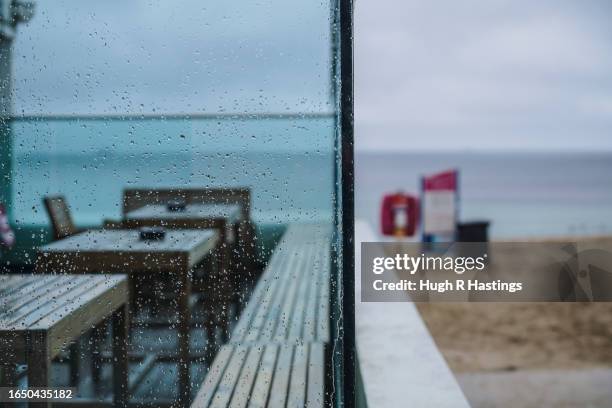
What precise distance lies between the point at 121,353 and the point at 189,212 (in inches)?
14.0

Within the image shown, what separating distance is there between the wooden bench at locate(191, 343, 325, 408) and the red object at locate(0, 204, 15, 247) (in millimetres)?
500

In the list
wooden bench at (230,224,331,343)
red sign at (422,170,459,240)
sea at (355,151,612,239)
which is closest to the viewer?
wooden bench at (230,224,331,343)

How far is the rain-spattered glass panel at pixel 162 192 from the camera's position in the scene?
129 centimetres

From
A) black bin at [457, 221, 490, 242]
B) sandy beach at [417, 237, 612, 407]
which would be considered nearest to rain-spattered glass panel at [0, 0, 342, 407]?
sandy beach at [417, 237, 612, 407]

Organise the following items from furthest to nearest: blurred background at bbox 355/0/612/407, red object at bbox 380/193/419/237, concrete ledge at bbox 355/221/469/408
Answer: red object at bbox 380/193/419/237 < blurred background at bbox 355/0/612/407 < concrete ledge at bbox 355/221/469/408

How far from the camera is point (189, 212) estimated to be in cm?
135

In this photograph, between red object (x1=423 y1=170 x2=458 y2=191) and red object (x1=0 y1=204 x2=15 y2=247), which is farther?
red object (x1=423 y1=170 x2=458 y2=191)

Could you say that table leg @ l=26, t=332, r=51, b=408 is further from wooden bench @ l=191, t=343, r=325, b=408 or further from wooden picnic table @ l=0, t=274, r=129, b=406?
wooden bench @ l=191, t=343, r=325, b=408

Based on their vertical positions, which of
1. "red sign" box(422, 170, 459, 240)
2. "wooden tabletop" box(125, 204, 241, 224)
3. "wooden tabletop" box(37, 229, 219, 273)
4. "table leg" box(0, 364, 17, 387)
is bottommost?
"red sign" box(422, 170, 459, 240)

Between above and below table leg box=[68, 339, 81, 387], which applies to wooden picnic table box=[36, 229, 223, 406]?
above

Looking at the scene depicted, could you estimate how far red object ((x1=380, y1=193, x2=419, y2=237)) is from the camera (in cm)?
835

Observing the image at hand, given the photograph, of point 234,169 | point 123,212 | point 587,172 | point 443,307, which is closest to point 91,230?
point 123,212

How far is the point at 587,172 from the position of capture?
45.6m

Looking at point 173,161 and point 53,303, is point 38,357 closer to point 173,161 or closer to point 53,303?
point 53,303
